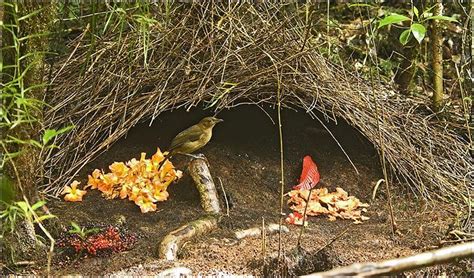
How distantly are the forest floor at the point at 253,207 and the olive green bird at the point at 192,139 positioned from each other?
0.40 feet

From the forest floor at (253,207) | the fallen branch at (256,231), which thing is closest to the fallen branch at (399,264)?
the forest floor at (253,207)

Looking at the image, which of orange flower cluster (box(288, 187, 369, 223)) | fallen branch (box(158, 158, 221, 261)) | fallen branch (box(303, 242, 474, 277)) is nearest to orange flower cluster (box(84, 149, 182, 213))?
fallen branch (box(158, 158, 221, 261))

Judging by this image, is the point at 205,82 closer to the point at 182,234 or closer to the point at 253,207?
the point at 253,207

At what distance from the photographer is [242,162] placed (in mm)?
3701

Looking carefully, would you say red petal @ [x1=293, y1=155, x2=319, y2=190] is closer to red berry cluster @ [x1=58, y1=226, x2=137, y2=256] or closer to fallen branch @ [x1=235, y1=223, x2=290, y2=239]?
fallen branch @ [x1=235, y1=223, x2=290, y2=239]

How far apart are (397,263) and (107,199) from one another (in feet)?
6.25

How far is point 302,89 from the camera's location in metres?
3.63

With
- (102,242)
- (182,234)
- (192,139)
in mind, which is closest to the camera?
(102,242)

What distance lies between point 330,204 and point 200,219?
709 millimetres

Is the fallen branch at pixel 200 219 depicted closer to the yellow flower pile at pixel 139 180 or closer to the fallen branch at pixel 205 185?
the fallen branch at pixel 205 185

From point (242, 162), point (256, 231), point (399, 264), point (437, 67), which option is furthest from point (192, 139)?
point (399, 264)

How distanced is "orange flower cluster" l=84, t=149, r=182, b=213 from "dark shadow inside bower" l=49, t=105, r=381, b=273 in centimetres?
4

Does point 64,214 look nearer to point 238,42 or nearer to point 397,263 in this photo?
point 238,42

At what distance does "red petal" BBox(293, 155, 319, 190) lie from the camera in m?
3.62
